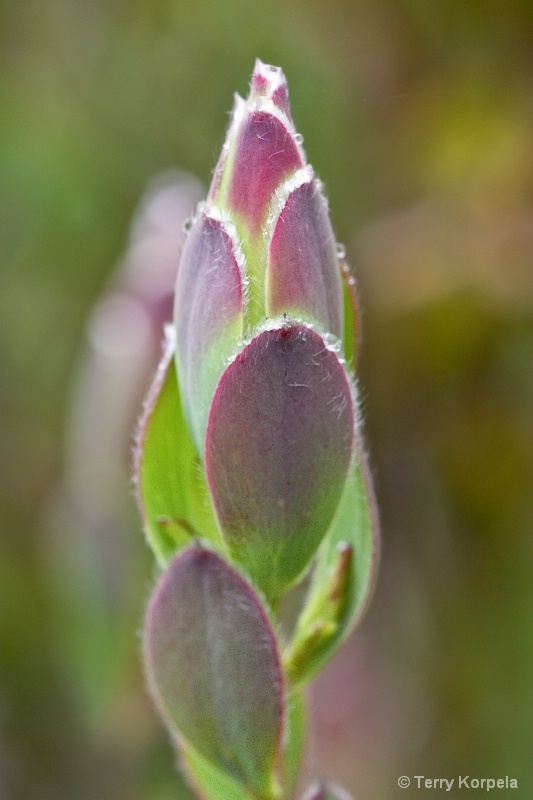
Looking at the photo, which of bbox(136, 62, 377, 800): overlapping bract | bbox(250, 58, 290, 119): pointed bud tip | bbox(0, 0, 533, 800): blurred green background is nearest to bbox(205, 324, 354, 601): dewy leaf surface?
bbox(136, 62, 377, 800): overlapping bract

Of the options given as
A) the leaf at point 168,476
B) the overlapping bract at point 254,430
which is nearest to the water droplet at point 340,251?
the overlapping bract at point 254,430

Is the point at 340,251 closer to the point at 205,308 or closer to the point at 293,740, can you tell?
the point at 205,308

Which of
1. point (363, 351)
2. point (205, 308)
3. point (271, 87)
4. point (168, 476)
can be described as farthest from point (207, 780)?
point (363, 351)

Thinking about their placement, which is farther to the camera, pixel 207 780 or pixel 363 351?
pixel 363 351

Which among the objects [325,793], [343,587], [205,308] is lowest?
[325,793]

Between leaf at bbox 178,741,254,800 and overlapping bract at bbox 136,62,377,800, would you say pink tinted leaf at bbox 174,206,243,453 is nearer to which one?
overlapping bract at bbox 136,62,377,800

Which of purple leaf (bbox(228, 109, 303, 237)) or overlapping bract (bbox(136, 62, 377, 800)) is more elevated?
purple leaf (bbox(228, 109, 303, 237))
